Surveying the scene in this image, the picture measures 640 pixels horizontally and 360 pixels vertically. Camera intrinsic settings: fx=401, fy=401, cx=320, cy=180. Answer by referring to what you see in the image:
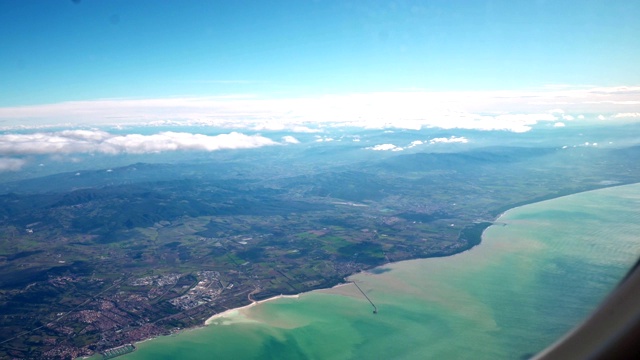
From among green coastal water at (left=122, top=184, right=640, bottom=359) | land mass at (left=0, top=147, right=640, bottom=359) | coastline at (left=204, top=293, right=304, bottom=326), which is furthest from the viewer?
land mass at (left=0, top=147, right=640, bottom=359)

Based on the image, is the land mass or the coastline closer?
the coastline

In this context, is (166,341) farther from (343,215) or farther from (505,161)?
(505,161)

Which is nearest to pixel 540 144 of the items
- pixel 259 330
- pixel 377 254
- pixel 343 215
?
pixel 343 215

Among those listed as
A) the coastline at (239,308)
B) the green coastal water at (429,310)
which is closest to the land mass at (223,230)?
the coastline at (239,308)

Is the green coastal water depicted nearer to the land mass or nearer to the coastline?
the coastline

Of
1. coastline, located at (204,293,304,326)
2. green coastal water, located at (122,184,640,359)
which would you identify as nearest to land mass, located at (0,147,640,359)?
coastline, located at (204,293,304,326)

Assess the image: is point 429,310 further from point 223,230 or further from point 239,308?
point 223,230
